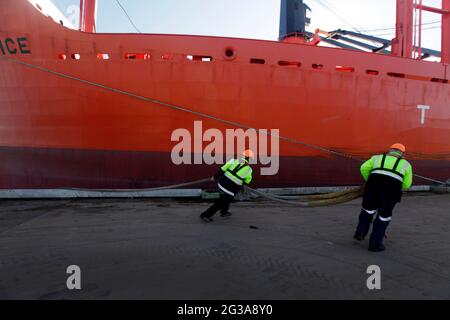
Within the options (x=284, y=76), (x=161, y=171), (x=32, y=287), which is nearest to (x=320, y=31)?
(x=284, y=76)

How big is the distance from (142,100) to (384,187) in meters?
4.56

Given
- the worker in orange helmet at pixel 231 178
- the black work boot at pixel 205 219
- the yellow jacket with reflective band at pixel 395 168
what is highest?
the yellow jacket with reflective band at pixel 395 168

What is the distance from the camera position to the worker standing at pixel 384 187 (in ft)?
9.96

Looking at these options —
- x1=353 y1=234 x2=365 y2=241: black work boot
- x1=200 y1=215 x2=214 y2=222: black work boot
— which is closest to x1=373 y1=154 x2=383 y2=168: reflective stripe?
x1=353 y1=234 x2=365 y2=241: black work boot

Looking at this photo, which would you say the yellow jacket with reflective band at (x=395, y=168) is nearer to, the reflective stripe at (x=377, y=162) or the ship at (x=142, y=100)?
the reflective stripe at (x=377, y=162)

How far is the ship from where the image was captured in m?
5.88

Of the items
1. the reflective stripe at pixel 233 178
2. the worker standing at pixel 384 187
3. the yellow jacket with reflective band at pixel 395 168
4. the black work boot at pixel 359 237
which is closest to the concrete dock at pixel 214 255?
the black work boot at pixel 359 237

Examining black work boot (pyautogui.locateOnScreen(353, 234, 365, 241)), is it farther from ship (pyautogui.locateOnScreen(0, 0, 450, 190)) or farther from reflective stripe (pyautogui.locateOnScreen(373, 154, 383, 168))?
ship (pyautogui.locateOnScreen(0, 0, 450, 190))

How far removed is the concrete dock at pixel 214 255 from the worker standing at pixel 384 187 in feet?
0.83

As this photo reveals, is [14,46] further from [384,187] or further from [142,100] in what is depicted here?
[384,187]

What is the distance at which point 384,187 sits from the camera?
307cm
